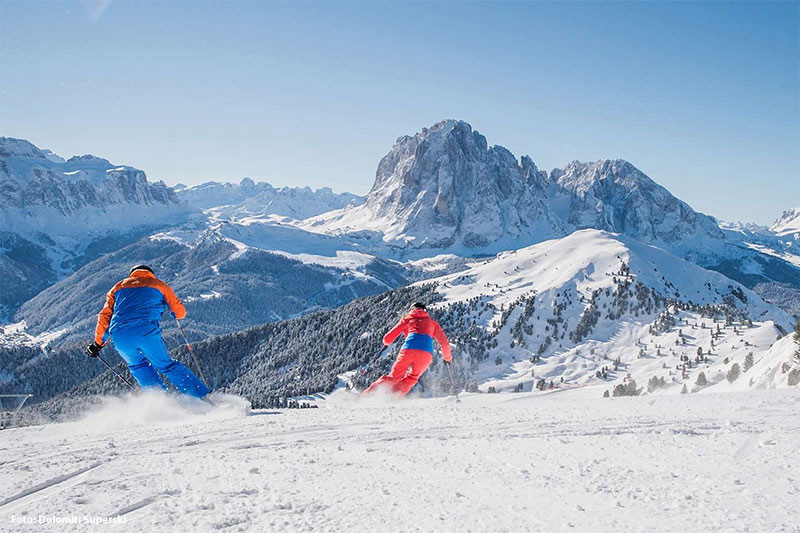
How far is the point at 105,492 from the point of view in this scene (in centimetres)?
646

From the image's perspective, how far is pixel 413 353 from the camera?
1981 cm

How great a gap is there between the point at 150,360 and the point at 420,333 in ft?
32.4

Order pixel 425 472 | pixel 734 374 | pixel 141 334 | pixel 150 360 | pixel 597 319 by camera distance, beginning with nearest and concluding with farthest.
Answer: pixel 425 472
pixel 141 334
pixel 150 360
pixel 734 374
pixel 597 319

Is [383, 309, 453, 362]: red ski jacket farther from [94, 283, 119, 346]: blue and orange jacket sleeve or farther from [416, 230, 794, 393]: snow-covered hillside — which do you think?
[416, 230, 794, 393]: snow-covered hillside

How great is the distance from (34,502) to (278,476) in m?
2.99

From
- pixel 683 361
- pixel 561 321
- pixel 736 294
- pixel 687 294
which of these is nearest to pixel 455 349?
pixel 561 321

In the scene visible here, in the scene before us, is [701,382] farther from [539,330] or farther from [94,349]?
[539,330]

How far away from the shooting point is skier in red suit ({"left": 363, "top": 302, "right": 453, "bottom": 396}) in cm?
1984

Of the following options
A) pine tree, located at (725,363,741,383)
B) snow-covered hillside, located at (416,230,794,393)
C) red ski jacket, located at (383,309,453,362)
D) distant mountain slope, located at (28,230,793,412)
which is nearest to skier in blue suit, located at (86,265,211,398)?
red ski jacket, located at (383,309,453,362)

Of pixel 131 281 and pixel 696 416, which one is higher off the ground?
pixel 131 281

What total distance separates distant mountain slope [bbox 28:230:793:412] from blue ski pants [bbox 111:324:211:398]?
49.3 metres

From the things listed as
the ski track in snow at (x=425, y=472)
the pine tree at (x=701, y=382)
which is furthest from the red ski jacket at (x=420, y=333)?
the pine tree at (x=701, y=382)

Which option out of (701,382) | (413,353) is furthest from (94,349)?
(701,382)

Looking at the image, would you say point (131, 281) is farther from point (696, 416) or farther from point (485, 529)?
point (696, 416)
